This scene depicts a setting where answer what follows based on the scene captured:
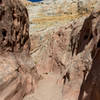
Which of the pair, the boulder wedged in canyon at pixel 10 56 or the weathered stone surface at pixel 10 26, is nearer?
the boulder wedged in canyon at pixel 10 56

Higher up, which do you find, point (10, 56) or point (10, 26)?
point (10, 26)

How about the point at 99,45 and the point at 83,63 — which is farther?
the point at 83,63

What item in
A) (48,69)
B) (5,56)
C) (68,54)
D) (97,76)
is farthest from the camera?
(48,69)

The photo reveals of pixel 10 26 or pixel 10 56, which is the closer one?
pixel 10 56

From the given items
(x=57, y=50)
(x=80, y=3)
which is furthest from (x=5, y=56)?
(x=80, y=3)

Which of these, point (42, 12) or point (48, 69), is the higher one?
point (42, 12)

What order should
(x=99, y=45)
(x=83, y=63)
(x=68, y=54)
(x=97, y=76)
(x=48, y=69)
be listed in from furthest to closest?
1. (x=48, y=69)
2. (x=68, y=54)
3. (x=83, y=63)
4. (x=99, y=45)
5. (x=97, y=76)

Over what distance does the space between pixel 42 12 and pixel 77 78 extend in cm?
4231

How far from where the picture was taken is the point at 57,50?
1778cm

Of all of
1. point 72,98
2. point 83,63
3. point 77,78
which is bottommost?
point 72,98

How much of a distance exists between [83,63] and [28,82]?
386cm

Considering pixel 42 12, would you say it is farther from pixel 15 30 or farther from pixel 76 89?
pixel 76 89

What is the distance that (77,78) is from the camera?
27.6 ft

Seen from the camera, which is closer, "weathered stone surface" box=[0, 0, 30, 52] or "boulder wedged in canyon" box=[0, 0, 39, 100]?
"boulder wedged in canyon" box=[0, 0, 39, 100]
